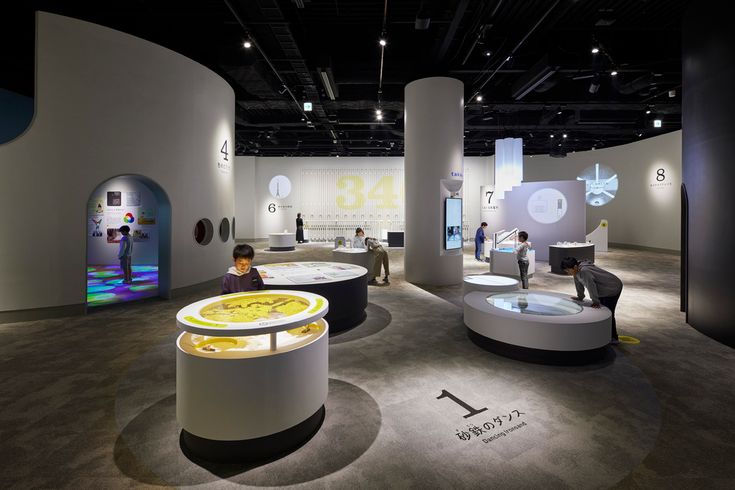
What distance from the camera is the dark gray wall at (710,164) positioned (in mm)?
5145

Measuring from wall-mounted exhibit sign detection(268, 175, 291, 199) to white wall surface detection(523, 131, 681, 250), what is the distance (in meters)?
14.2

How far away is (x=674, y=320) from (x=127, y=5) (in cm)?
1216

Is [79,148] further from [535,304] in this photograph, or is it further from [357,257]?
[535,304]

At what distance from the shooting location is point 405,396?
12.0 ft

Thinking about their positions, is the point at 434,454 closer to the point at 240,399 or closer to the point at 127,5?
the point at 240,399

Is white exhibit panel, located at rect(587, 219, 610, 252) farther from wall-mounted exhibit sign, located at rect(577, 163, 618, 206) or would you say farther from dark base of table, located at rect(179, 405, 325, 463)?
dark base of table, located at rect(179, 405, 325, 463)

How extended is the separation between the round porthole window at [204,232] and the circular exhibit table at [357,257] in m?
3.29

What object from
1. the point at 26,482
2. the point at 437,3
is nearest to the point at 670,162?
the point at 437,3

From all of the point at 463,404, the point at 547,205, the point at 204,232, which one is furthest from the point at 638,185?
the point at 204,232

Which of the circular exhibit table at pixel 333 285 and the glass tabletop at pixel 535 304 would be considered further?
the circular exhibit table at pixel 333 285

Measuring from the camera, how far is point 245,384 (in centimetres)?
255

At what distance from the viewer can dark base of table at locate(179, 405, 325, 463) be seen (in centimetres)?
264

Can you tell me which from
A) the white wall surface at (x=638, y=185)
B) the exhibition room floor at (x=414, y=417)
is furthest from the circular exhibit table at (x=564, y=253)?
the white wall surface at (x=638, y=185)

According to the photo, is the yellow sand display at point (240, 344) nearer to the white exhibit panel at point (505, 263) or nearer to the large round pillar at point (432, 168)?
the large round pillar at point (432, 168)
